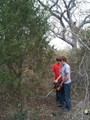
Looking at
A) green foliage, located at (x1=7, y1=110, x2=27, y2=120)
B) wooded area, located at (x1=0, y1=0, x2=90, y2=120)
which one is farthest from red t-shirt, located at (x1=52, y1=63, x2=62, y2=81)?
green foliage, located at (x1=7, y1=110, x2=27, y2=120)

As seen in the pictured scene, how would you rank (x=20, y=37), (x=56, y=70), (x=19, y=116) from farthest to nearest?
(x=56, y=70) → (x=19, y=116) → (x=20, y=37)

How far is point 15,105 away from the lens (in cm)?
927

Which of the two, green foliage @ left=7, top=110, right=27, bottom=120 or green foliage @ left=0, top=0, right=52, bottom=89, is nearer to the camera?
green foliage @ left=0, top=0, right=52, bottom=89

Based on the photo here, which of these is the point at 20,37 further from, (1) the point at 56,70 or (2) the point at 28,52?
(1) the point at 56,70

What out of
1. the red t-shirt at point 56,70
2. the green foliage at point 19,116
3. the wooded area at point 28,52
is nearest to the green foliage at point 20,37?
the wooded area at point 28,52

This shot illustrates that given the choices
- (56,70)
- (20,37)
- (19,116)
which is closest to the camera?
(20,37)

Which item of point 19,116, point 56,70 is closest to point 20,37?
point 19,116

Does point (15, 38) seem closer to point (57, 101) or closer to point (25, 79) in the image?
point (25, 79)

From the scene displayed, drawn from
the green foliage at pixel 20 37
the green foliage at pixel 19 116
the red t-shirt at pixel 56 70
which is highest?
the green foliage at pixel 20 37

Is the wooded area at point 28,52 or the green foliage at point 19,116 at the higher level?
the wooded area at point 28,52

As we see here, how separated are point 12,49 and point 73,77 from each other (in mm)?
4464

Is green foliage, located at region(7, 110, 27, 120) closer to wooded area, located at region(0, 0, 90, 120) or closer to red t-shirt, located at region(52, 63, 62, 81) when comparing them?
wooded area, located at region(0, 0, 90, 120)

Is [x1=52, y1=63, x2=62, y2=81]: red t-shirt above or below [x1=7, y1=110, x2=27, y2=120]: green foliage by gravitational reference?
above

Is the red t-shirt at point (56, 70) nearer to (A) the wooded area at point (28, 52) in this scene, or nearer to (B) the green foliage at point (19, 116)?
(A) the wooded area at point (28, 52)
